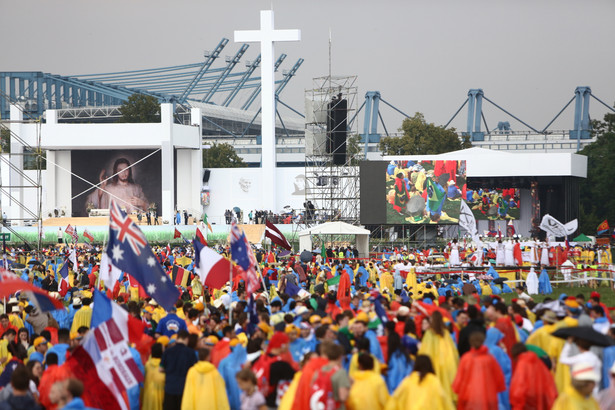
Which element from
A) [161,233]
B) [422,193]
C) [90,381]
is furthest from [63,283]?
[161,233]

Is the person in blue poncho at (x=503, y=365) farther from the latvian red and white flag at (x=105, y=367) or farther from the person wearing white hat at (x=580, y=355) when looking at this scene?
the latvian red and white flag at (x=105, y=367)

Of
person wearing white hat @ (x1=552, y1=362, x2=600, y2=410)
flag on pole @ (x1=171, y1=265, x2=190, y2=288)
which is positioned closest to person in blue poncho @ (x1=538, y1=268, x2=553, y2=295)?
flag on pole @ (x1=171, y1=265, x2=190, y2=288)

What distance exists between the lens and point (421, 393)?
7.85 metres

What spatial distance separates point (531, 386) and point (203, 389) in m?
3.11

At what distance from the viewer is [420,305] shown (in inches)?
425

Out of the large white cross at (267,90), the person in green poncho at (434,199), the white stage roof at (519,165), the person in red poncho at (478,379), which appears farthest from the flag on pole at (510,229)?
the person in red poncho at (478,379)

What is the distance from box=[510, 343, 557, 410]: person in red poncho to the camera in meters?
8.63

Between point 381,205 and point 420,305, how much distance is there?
3827 centimetres

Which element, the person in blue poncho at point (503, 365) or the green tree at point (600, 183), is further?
the green tree at point (600, 183)

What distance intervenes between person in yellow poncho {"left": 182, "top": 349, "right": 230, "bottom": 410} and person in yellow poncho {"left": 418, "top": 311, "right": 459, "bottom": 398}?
203 cm

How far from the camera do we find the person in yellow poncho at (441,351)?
31.1 feet

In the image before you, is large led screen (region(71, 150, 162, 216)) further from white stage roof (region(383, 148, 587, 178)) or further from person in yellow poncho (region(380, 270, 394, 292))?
person in yellow poncho (region(380, 270, 394, 292))

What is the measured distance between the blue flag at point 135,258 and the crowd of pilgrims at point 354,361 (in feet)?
1.79

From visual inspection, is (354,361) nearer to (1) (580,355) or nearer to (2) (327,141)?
(1) (580,355)
